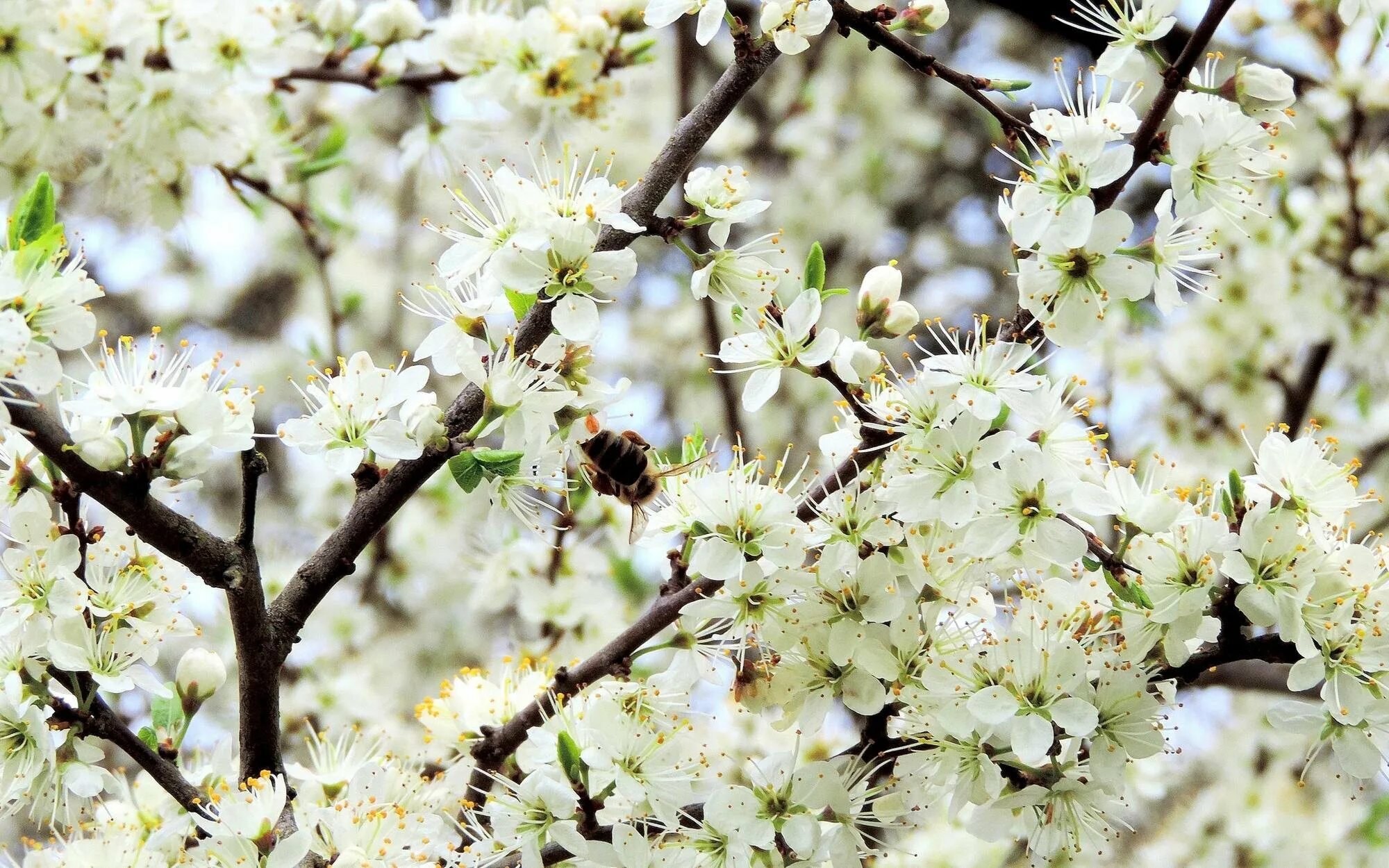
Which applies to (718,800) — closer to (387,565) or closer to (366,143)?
(387,565)

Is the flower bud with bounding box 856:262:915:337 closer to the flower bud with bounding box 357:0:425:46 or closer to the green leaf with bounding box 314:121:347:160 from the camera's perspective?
the flower bud with bounding box 357:0:425:46

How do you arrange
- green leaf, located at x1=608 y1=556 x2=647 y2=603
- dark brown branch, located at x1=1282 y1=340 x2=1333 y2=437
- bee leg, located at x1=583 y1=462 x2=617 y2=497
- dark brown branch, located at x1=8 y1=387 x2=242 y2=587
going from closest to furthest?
dark brown branch, located at x1=8 y1=387 x2=242 y2=587 < bee leg, located at x1=583 y1=462 x2=617 y2=497 < green leaf, located at x1=608 y1=556 x2=647 y2=603 < dark brown branch, located at x1=1282 y1=340 x2=1333 y2=437

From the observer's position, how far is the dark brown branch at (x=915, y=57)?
1.67m

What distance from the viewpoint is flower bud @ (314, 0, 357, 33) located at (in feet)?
9.19

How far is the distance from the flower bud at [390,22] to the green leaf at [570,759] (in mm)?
1779

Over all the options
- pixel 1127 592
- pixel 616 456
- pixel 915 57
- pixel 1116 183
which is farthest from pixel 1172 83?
pixel 616 456

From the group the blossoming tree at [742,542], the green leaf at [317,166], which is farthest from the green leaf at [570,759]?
the green leaf at [317,166]

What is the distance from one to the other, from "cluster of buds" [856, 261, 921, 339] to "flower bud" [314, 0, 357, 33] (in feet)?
5.49

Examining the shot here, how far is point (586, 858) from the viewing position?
1579 millimetres

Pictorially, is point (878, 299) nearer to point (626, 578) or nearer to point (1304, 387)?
point (626, 578)

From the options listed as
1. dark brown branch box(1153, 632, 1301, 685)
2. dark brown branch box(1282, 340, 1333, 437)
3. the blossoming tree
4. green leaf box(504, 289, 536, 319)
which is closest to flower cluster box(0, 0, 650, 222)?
the blossoming tree

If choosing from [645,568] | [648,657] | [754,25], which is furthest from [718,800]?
[754,25]

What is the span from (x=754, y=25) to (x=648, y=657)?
2861mm

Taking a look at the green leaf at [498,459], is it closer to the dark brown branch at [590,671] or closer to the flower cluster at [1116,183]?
the dark brown branch at [590,671]
